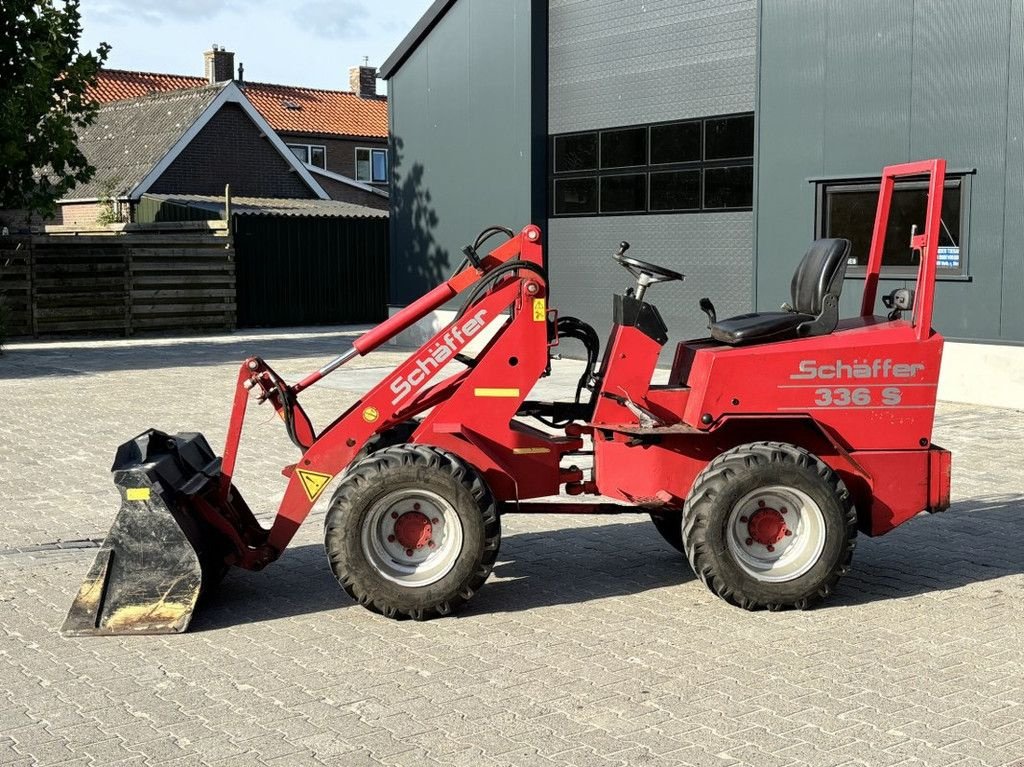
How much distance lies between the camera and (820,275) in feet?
21.5

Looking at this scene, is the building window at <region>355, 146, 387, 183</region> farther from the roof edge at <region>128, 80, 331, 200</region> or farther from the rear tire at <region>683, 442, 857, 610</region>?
the rear tire at <region>683, 442, 857, 610</region>

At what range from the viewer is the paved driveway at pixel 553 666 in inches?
180

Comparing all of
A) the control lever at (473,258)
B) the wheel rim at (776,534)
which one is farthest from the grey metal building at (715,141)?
the control lever at (473,258)

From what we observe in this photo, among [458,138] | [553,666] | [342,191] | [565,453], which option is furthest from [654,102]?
[342,191]

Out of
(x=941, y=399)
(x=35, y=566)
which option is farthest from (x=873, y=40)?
(x=35, y=566)

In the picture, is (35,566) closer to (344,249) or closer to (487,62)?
(487,62)

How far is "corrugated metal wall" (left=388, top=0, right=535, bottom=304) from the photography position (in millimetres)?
19562

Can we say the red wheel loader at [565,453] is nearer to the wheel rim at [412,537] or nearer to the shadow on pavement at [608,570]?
the wheel rim at [412,537]

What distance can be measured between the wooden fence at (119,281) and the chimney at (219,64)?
72.4ft

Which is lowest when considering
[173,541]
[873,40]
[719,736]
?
[719,736]

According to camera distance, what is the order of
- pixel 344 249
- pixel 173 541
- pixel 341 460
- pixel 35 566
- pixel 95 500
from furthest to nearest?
pixel 344 249, pixel 95 500, pixel 35 566, pixel 341 460, pixel 173 541

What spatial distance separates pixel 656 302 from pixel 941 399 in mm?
4941

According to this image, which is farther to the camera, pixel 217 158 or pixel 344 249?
pixel 217 158

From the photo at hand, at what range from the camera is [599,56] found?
60.9 ft
